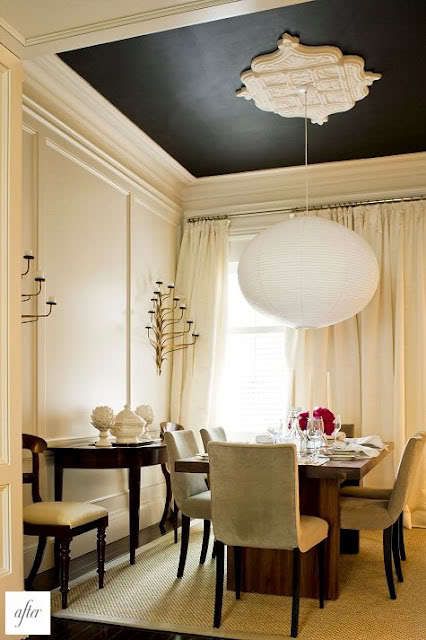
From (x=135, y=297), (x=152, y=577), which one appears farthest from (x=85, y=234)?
(x=152, y=577)

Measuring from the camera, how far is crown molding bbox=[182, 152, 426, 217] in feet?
19.9

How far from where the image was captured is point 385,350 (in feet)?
19.5

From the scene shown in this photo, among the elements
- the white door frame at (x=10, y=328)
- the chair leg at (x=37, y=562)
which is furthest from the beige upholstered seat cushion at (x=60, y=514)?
the white door frame at (x=10, y=328)

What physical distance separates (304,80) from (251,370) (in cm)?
286

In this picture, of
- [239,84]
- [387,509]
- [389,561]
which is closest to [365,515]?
[387,509]

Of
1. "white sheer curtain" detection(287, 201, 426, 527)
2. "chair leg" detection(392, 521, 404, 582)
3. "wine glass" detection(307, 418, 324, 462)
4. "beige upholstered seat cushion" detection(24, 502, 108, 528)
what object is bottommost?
"chair leg" detection(392, 521, 404, 582)

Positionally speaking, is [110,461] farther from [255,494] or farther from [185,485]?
[255,494]

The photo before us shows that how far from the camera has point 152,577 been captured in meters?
4.03

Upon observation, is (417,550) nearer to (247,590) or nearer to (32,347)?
(247,590)

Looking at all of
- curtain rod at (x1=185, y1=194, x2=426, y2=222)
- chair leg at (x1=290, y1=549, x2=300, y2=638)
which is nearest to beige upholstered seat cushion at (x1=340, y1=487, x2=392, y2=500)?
chair leg at (x1=290, y1=549, x2=300, y2=638)

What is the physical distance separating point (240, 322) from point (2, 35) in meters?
3.99

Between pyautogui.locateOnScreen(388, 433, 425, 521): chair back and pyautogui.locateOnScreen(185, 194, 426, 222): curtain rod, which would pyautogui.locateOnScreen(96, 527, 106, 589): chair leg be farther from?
pyautogui.locateOnScreen(185, 194, 426, 222): curtain rod

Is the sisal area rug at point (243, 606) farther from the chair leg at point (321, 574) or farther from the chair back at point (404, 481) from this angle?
the chair back at point (404, 481)

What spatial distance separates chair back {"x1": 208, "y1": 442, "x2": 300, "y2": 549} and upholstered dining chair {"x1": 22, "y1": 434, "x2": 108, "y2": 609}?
73 centimetres
